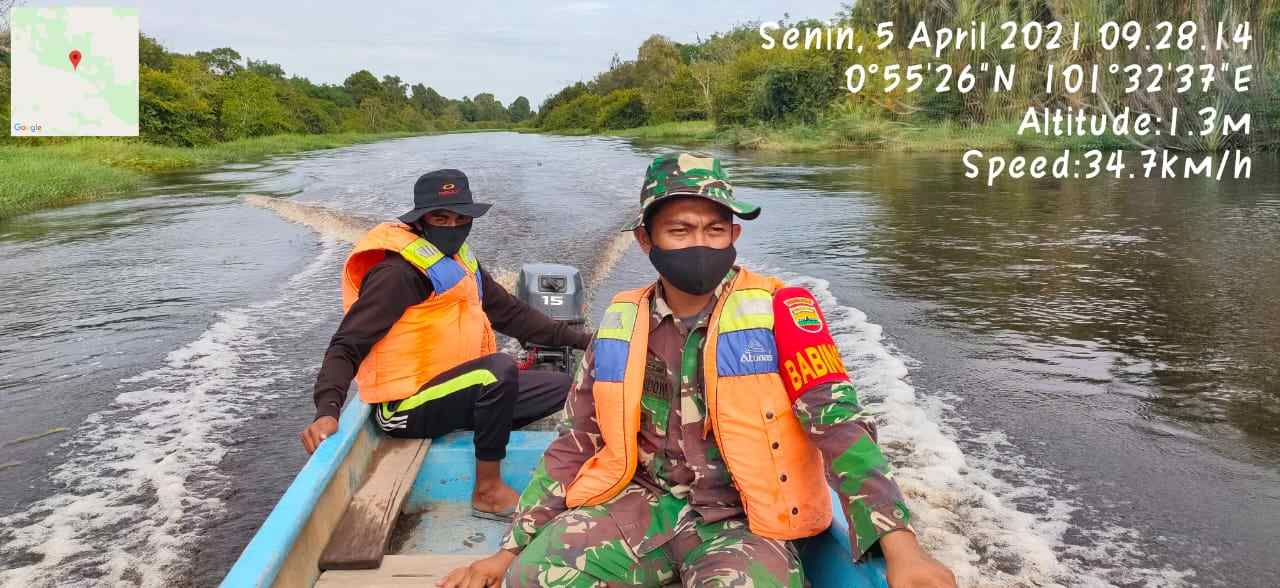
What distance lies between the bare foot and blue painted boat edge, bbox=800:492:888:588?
1210 mm

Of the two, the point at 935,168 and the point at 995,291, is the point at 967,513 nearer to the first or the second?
the point at 995,291

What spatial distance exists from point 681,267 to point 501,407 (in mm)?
1350

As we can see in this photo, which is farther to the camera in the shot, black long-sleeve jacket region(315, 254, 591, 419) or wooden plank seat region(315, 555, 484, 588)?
black long-sleeve jacket region(315, 254, 591, 419)

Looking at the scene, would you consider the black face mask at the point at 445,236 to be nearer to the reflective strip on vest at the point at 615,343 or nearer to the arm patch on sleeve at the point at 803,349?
the reflective strip on vest at the point at 615,343

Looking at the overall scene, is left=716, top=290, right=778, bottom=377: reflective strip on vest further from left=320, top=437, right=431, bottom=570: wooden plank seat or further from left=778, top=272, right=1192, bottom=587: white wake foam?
left=778, top=272, right=1192, bottom=587: white wake foam

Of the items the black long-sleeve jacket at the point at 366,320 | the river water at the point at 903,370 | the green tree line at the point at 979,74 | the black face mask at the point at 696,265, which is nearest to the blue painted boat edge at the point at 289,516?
the black long-sleeve jacket at the point at 366,320

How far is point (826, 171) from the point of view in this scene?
2123cm

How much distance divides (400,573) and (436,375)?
0.95 metres

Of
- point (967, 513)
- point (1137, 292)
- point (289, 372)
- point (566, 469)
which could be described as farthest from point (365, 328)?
point (1137, 292)

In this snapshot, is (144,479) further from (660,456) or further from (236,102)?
(236,102)

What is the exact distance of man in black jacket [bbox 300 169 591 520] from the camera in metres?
3.21

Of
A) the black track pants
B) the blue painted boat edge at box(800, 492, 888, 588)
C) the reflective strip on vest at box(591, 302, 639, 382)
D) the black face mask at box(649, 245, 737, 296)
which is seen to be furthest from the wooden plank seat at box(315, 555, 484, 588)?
the black face mask at box(649, 245, 737, 296)

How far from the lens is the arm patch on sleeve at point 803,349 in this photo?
209 centimetres

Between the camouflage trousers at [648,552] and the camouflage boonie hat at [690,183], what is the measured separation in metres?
0.74
